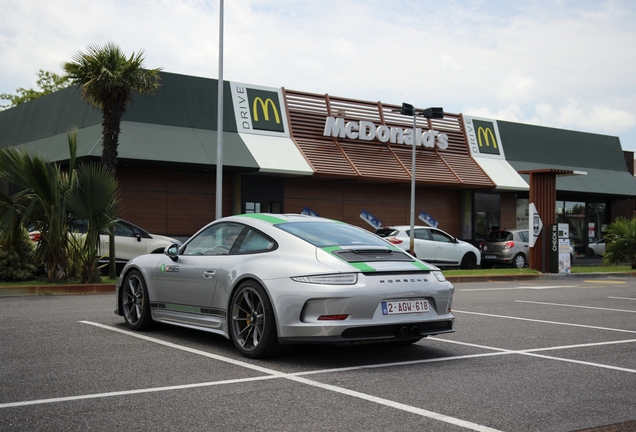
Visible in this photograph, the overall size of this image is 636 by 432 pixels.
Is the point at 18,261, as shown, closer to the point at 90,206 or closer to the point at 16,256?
the point at 16,256

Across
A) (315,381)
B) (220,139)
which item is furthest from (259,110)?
(315,381)

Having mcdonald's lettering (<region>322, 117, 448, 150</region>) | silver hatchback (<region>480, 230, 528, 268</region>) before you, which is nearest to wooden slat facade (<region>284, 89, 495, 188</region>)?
mcdonald's lettering (<region>322, 117, 448, 150</region>)

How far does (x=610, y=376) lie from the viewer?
6.38 m

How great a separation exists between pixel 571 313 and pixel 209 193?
15879mm

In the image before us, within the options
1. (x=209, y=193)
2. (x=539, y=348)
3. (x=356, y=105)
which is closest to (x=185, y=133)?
(x=209, y=193)

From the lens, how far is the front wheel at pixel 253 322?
661 centimetres

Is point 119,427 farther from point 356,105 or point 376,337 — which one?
point 356,105

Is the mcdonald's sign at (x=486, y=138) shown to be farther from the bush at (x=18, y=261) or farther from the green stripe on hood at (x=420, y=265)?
the green stripe on hood at (x=420, y=265)

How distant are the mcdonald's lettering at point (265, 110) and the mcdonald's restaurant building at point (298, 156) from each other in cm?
4

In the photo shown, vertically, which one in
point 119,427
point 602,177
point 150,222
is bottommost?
point 119,427

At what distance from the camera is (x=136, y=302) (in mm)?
8641

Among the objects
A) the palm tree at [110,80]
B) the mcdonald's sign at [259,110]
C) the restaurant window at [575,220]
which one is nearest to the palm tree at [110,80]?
the palm tree at [110,80]

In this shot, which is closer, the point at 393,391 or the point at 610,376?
the point at 393,391

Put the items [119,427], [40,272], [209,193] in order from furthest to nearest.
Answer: [209,193], [40,272], [119,427]
